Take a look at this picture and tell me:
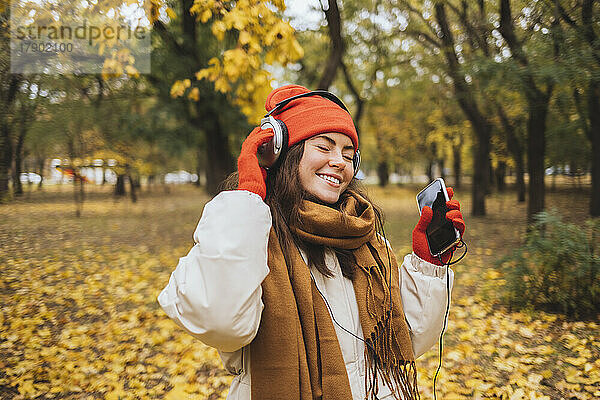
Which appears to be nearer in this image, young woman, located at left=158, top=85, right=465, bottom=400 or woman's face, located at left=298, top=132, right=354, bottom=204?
young woman, located at left=158, top=85, right=465, bottom=400

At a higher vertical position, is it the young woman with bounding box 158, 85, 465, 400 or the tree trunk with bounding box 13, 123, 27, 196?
the tree trunk with bounding box 13, 123, 27, 196

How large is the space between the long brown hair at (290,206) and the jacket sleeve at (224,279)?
0.77ft

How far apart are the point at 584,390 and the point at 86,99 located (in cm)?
720

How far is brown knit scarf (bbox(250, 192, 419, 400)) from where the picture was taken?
1.37 meters

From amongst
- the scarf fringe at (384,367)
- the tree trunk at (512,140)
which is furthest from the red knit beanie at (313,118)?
the tree trunk at (512,140)

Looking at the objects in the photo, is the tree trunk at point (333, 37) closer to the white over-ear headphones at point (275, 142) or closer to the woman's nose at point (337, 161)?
the white over-ear headphones at point (275, 142)

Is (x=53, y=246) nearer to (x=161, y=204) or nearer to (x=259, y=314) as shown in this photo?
(x=259, y=314)

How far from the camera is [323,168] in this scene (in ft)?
5.45

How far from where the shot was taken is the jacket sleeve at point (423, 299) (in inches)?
66.8

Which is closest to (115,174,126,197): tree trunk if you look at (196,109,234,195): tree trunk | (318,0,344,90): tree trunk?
(196,109,234,195): tree trunk

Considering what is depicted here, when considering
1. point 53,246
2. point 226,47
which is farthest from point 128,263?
point 226,47

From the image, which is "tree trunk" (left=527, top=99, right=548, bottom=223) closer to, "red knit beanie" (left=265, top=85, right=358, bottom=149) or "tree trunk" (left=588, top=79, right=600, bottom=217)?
"tree trunk" (left=588, top=79, right=600, bottom=217)

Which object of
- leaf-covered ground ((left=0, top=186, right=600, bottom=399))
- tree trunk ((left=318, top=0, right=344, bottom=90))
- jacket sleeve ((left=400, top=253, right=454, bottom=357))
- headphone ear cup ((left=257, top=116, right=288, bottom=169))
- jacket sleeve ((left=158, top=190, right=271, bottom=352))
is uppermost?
tree trunk ((left=318, top=0, right=344, bottom=90))

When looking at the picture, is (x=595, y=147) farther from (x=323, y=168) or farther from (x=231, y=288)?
(x=231, y=288)
